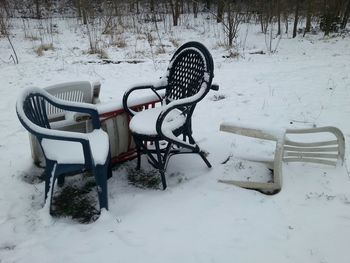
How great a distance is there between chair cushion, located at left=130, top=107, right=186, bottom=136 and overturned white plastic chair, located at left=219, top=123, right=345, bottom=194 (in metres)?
0.46

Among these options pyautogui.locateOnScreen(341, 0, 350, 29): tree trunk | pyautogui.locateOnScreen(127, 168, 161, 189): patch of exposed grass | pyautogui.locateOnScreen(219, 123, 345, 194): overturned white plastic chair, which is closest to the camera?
pyautogui.locateOnScreen(219, 123, 345, 194): overturned white plastic chair

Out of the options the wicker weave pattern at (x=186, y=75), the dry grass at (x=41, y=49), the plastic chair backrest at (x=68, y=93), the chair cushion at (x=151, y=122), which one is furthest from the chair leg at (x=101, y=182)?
the dry grass at (x=41, y=49)

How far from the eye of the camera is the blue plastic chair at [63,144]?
232 cm

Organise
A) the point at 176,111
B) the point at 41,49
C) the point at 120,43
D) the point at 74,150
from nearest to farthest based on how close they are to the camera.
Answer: the point at 74,150, the point at 176,111, the point at 41,49, the point at 120,43

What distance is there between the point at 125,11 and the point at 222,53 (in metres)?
6.69

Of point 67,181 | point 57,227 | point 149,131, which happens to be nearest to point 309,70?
point 149,131

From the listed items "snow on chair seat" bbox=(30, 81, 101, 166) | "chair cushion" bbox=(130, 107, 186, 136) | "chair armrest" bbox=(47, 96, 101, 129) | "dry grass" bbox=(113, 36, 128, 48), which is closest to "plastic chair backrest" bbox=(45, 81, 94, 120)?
"snow on chair seat" bbox=(30, 81, 101, 166)

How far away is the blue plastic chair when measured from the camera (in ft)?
7.63

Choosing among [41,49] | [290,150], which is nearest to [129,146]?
[290,150]

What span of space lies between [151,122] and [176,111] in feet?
1.25

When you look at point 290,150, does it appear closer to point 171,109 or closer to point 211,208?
point 211,208

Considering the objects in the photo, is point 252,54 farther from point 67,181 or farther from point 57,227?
point 57,227

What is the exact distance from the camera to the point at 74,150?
2.58m

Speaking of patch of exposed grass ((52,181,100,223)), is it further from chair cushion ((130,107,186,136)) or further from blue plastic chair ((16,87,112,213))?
chair cushion ((130,107,186,136))
